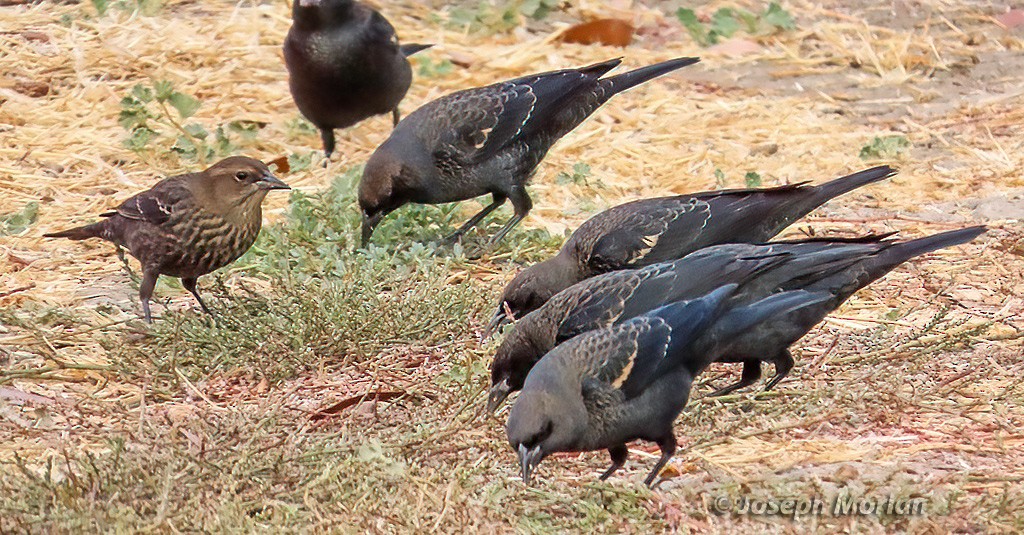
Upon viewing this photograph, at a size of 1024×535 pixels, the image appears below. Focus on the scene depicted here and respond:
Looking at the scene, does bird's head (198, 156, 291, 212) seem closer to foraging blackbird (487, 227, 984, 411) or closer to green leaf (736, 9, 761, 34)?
foraging blackbird (487, 227, 984, 411)

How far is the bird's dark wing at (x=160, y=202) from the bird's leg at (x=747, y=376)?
94.2 inches

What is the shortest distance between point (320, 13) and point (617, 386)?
4591mm

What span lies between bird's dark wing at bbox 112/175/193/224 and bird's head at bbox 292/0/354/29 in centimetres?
247

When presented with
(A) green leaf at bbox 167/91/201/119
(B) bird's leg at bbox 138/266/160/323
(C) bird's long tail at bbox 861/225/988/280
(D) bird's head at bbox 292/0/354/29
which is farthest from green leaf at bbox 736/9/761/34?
(B) bird's leg at bbox 138/266/160/323

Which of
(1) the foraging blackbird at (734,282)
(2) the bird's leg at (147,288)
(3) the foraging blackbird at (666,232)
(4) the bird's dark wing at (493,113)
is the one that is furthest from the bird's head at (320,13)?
(1) the foraging blackbird at (734,282)

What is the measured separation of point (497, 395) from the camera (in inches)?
205

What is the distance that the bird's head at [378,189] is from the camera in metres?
7.35

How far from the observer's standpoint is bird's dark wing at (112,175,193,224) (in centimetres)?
620

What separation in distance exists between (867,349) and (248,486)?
8.74 feet

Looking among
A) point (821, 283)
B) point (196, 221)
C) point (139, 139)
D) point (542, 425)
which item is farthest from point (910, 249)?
point (139, 139)

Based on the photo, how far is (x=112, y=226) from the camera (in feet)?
21.3

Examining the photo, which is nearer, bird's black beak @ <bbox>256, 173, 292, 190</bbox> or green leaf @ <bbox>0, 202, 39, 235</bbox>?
bird's black beak @ <bbox>256, 173, 292, 190</bbox>

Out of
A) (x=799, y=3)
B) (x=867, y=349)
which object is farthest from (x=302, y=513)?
(x=799, y=3)

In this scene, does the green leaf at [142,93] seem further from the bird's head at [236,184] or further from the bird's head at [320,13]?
the bird's head at [236,184]
